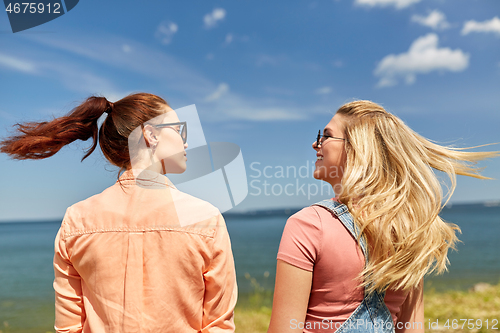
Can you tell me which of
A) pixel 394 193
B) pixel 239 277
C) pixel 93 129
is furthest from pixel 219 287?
pixel 239 277

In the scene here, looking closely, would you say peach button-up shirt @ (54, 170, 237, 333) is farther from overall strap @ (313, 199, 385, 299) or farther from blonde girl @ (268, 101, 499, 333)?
overall strap @ (313, 199, 385, 299)

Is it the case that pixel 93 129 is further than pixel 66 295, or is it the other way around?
pixel 93 129

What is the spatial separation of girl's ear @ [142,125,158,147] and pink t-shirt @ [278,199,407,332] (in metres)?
0.82

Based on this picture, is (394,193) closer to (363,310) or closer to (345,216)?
(345,216)

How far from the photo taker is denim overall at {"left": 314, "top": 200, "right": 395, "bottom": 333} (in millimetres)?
1456

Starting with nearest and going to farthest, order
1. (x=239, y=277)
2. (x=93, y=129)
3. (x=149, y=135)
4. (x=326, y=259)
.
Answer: (x=326, y=259)
(x=149, y=135)
(x=93, y=129)
(x=239, y=277)

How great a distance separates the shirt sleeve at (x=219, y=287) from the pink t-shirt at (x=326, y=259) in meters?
0.28

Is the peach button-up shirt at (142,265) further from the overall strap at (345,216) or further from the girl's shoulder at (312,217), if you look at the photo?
the overall strap at (345,216)

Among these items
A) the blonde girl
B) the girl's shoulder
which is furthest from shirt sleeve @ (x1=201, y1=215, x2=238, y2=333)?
the girl's shoulder

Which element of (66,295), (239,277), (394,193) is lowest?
(239,277)

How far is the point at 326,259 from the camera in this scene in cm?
138

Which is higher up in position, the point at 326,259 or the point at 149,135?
the point at 149,135

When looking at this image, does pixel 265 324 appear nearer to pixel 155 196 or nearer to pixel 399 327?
pixel 399 327

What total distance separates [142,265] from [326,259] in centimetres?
85
